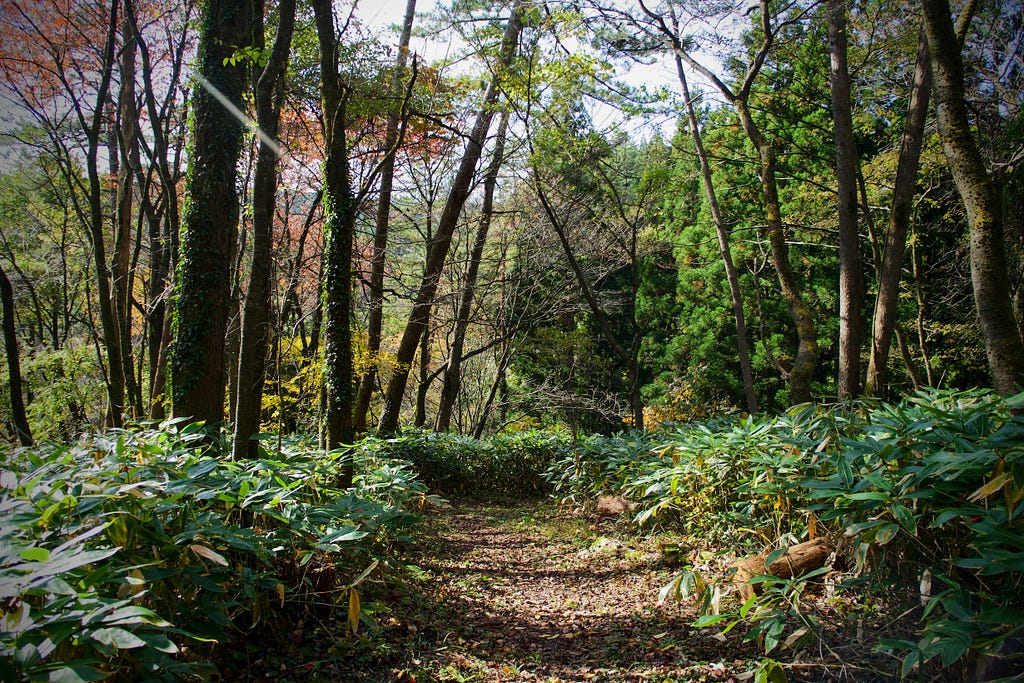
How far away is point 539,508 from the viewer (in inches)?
309

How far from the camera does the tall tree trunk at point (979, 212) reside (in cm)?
322

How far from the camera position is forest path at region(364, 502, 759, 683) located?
252 centimetres

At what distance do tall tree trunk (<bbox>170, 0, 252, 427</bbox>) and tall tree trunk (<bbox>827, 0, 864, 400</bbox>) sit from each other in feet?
20.2

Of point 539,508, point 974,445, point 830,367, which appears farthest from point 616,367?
point 974,445

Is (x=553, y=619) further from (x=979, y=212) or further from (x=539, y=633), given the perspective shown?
(x=979, y=212)

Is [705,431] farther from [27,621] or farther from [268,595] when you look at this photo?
[27,621]

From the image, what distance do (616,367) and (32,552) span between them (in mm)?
16700

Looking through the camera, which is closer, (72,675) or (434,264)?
(72,675)

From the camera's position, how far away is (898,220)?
593 centimetres

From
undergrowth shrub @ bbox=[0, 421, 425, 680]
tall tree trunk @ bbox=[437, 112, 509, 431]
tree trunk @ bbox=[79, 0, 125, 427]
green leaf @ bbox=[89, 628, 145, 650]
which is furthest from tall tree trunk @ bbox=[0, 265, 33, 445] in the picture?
tall tree trunk @ bbox=[437, 112, 509, 431]

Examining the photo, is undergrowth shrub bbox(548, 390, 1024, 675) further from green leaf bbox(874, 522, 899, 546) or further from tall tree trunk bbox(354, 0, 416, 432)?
tall tree trunk bbox(354, 0, 416, 432)

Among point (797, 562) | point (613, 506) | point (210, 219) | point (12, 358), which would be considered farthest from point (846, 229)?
point (12, 358)

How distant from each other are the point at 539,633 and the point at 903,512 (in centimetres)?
191

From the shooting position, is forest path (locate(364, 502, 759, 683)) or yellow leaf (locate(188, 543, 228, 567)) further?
forest path (locate(364, 502, 759, 683))
